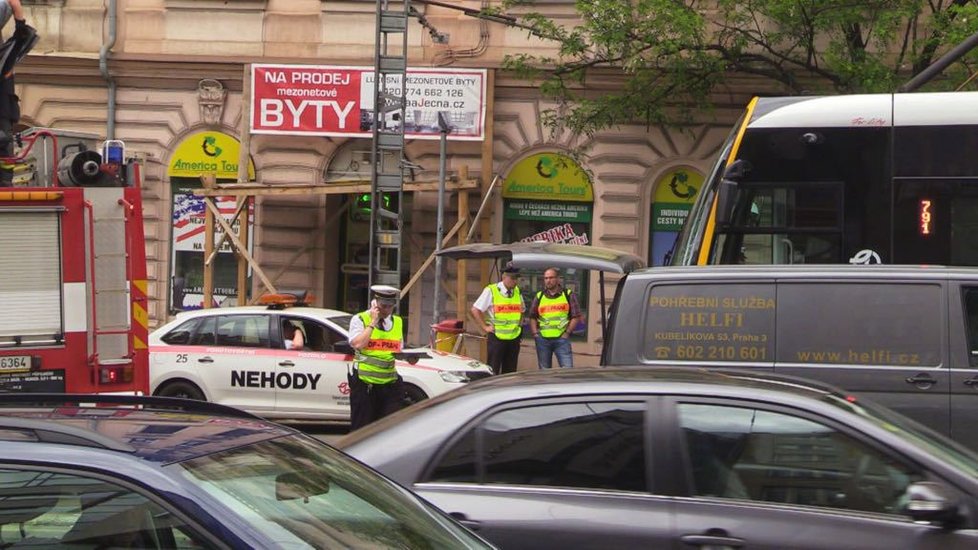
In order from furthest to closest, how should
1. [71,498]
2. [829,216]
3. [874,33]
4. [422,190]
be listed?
[422,190] < [874,33] < [829,216] < [71,498]

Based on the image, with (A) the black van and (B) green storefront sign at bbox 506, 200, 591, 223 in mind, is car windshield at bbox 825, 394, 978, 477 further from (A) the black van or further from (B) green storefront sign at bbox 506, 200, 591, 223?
(B) green storefront sign at bbox 506, 200, 591, 223

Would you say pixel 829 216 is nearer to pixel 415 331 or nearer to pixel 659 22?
pixel 659 22

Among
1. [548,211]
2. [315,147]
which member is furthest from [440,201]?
[315,147]

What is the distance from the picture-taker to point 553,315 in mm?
16141

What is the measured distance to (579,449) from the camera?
5.07 metres

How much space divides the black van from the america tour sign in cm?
→ 1434

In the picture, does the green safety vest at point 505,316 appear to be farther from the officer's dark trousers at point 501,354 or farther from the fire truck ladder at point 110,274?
the fire truck ladder at point 110,274

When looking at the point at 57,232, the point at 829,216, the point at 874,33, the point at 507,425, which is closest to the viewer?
the point at 507,425

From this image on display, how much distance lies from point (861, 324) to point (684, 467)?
2.82 meters

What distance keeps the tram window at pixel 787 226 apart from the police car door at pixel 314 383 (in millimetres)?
6029

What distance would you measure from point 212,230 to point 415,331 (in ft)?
13.0

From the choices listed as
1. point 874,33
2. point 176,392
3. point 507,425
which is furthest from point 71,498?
point 874,33

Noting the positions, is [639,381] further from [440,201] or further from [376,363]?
[440,201]

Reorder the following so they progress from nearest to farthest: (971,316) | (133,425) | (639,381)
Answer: (133,425) < (639,381) < (971,316)
